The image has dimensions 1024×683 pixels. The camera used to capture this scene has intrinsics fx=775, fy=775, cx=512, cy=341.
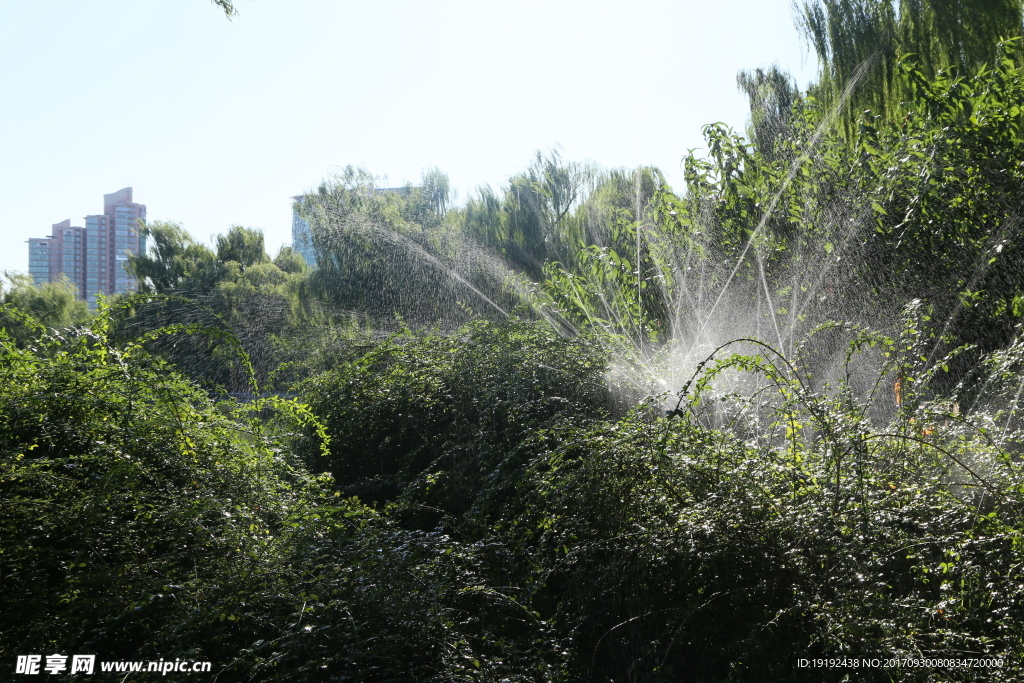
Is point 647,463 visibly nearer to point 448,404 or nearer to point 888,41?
point 448,404

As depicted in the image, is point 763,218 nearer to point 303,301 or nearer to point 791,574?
point 791,574

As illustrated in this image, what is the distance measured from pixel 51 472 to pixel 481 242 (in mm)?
12244

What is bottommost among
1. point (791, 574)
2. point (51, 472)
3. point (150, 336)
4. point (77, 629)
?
point (791, 574)

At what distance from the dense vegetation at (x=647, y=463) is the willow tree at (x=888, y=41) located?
33mm

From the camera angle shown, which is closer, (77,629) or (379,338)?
(77,629)

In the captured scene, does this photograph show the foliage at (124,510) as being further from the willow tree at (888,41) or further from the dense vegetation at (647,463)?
the willow tree at (888,41)

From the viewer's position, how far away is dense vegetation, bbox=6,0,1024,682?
7.29ft

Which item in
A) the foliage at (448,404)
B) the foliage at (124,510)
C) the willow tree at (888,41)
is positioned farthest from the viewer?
the willow tree at (888,41)

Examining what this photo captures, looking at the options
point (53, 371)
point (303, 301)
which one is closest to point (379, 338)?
point (53, 371)

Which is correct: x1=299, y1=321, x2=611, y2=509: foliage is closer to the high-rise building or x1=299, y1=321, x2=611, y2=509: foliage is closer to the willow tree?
the willow tree

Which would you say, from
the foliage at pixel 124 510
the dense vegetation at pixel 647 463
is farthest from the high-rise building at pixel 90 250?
the foliage at pixel 124 510

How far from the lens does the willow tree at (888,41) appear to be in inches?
238

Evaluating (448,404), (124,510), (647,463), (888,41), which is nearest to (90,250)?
(448,404)

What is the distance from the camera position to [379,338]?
820cm
